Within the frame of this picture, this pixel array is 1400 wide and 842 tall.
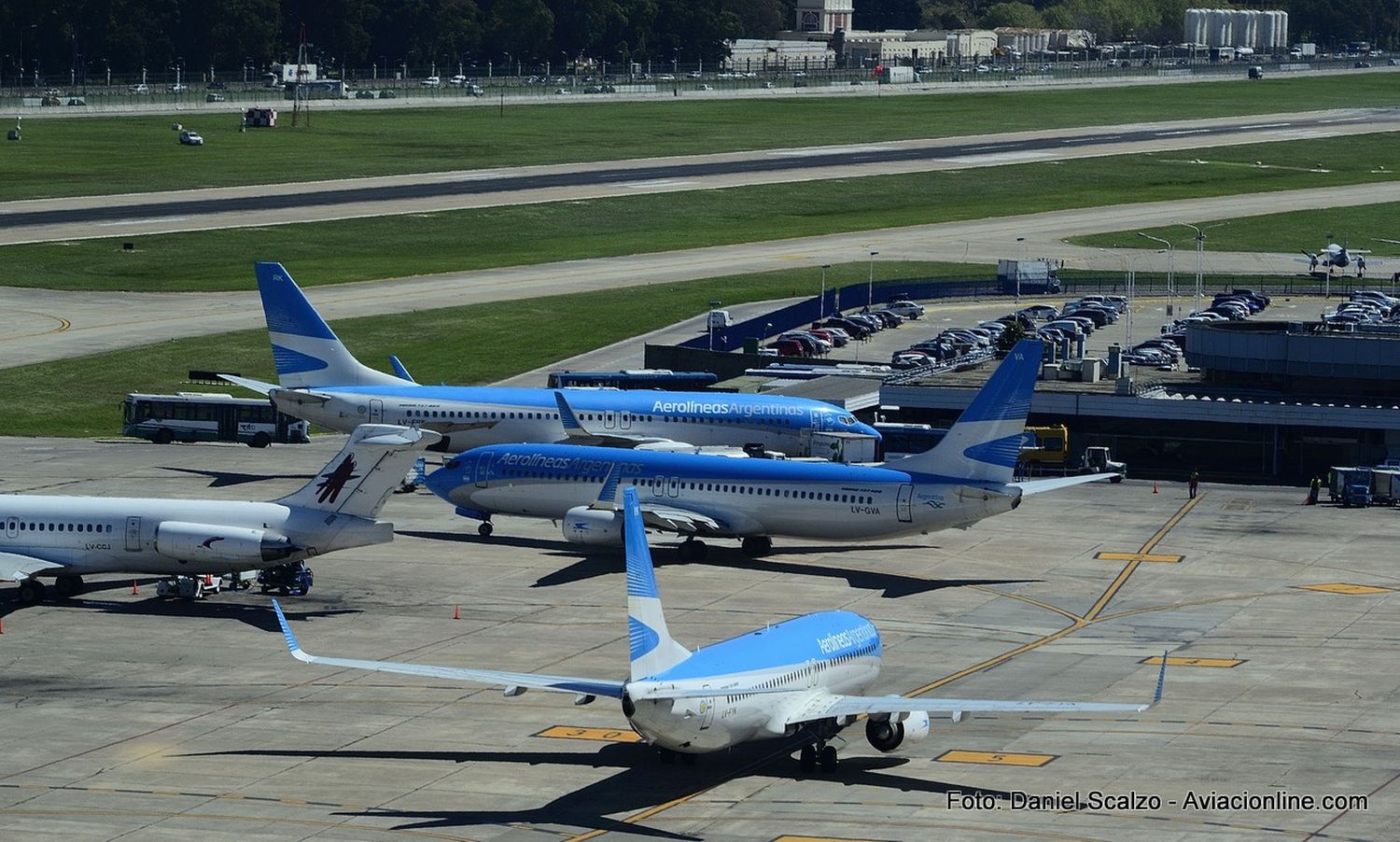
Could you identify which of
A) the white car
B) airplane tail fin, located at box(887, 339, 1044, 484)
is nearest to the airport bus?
airplane tail fin, located at box(887, 339, 1044, 484)

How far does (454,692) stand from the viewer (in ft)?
205

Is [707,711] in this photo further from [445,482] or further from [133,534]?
Answer: [445,482]

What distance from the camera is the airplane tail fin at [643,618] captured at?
162ft

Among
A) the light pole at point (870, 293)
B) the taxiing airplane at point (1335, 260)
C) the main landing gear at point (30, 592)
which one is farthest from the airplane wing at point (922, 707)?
the taxiing airplane at point (1335, 260)

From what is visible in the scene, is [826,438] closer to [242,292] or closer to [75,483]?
[75,483]

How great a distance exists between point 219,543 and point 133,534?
3.35 meters

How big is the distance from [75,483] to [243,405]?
1714cm

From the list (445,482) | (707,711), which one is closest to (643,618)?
(707,711)

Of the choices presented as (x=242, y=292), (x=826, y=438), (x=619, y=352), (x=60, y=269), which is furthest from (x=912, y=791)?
(x=60, y=269)

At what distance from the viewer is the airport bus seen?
115375 mm

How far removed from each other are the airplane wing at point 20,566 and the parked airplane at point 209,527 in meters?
Result: 0.03

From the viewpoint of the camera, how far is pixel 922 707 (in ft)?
168

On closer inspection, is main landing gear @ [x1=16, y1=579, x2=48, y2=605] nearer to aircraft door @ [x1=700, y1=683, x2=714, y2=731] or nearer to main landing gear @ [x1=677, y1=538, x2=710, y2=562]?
main landing gear @ [x1=677, y1=538, x2=710, y2=562]

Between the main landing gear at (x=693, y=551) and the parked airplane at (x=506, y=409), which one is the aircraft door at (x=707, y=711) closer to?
the main landing gear at (x=693, y=551)
